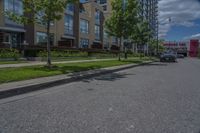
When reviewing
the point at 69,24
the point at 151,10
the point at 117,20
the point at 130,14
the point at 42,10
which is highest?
the point at 151,10

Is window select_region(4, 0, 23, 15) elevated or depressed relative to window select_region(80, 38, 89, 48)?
elevated

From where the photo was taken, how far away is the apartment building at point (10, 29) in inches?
1256

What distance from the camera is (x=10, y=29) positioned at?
32.8 metres

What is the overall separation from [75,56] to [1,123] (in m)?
28.1

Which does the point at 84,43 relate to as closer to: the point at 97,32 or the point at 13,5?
the point at 97,32

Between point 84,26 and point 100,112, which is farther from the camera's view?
point 84,26

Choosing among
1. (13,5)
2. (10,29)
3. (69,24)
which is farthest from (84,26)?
(10,29)

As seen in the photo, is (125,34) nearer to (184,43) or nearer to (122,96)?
(122,96)

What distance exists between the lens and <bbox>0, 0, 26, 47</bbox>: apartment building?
31.9 m

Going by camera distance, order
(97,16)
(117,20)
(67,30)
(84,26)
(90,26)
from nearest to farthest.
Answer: (117,20), (67,30), (84,26), (90,26), (97,16)

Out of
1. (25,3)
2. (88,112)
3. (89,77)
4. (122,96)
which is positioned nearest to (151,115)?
(88,112)

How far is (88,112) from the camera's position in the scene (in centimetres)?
639

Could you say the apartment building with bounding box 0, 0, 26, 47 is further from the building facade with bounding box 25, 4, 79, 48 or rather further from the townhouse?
the building facade with bounding box 25, 4, 79, 48

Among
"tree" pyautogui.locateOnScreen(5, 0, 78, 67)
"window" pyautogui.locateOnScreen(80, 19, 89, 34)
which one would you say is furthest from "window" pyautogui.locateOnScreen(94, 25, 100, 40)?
"tree" pyautogui.locateOnScreen(5, 0, 78, 67)
